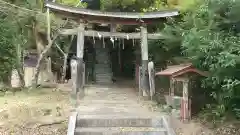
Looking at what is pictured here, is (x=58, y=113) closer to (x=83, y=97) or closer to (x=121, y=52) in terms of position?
(x=83, y=97)

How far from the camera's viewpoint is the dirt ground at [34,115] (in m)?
11.5

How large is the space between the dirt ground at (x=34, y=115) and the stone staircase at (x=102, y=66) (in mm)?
7570

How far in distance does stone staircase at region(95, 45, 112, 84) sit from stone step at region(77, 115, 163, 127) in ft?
33.1

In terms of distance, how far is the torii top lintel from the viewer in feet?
51.3

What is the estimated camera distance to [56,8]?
51.1ft

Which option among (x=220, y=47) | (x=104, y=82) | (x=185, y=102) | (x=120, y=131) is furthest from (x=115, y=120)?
(x=104, y=82)

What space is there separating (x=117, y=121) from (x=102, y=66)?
12069 millimetres

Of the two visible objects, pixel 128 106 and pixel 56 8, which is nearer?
pixel 128 106

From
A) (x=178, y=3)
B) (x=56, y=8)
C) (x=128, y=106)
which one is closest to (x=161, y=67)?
(x=178, y=3)

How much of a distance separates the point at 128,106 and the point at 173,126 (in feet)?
9.89

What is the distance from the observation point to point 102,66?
23703 millimetres

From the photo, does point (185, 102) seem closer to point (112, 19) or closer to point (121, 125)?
point (121, 125)

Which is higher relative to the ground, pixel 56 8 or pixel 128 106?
pixel 56 8

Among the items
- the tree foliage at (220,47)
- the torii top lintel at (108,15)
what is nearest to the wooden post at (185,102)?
the tree foliage at (220,47)
